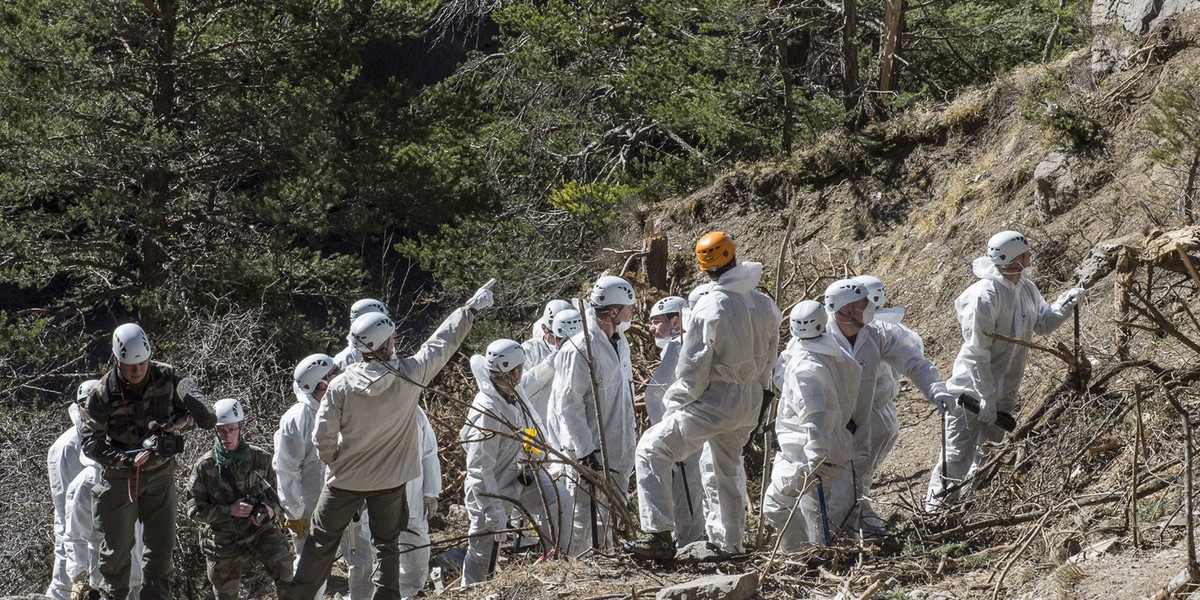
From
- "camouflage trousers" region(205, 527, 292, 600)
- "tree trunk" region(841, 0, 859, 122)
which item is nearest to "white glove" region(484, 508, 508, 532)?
"camouflage trousers" region(205, 527, 292, 600)

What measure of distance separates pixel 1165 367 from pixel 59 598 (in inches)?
299

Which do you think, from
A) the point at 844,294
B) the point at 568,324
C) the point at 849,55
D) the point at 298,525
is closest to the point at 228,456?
the point at 298,525

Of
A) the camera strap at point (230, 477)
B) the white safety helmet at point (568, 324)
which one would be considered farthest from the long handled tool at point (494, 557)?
the camera strap at point (230, 477)

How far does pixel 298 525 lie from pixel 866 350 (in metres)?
3.80

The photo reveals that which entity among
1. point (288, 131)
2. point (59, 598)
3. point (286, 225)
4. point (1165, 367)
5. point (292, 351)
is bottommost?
point (59, 598)

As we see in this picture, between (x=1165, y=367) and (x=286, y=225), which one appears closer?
(x=1165, y=367)

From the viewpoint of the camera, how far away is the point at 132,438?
7633mm

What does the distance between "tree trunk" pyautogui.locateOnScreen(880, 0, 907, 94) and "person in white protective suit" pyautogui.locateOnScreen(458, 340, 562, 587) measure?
8.25 meters

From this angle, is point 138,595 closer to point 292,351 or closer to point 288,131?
point 292,351

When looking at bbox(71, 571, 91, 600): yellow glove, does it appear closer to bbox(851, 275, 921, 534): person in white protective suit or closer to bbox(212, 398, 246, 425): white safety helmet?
bbox(212, 398, 246, 425): white safety helmet

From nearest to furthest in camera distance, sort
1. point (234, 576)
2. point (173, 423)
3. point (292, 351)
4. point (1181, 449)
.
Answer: point (1181, 449) < point (173, 423) < point (234, 576) < point (292, 351)

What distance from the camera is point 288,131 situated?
50.8 ft

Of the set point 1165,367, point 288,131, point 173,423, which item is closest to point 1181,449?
point 1165,367

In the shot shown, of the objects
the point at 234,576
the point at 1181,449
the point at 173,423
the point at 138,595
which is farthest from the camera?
the point at 138,595
